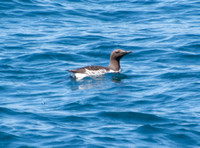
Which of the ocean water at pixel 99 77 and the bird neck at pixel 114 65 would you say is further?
the bird neck at pixel 114 65

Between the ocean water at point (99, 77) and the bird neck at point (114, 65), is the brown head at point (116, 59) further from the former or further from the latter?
the ocean water at point (99, 77)

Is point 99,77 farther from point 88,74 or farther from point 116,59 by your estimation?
point 116,59

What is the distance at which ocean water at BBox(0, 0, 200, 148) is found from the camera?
10070 mm

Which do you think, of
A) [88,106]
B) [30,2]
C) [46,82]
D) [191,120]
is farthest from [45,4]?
[191,120]

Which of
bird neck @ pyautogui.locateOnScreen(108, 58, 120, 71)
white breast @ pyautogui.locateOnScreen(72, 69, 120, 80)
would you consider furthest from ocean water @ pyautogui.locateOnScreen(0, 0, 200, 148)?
bird neck @ pyautogui.locateOnScreen(108, 58, 120, 71)

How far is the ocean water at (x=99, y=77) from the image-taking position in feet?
33.0

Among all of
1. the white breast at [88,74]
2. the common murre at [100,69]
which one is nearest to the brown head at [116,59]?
the common murre at [100,69]

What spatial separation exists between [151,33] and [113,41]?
6.87 ft

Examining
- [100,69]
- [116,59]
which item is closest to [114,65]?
[116,59]

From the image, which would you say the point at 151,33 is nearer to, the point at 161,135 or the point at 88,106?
the point at 88,106

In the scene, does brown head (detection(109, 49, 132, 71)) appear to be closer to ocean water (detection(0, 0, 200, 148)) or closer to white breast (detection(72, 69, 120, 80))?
ocean water (detection(0, 0, 200, 148))

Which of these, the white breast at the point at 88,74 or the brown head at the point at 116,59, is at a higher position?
the brown head at the point at 116,59

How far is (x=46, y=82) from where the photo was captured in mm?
14500

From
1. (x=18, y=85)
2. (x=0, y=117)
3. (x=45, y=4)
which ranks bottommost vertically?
(x=0, y=117)
